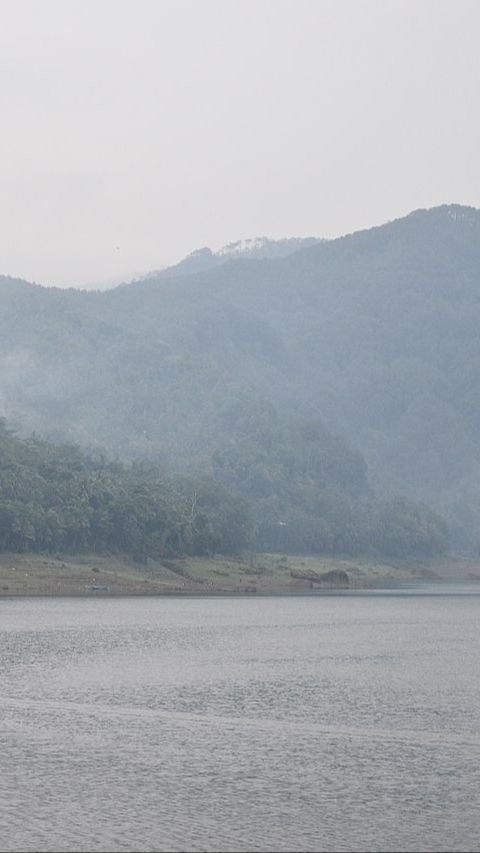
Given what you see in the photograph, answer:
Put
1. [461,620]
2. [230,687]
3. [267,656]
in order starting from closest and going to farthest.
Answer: [230,687] < [267,656] < [461,620]

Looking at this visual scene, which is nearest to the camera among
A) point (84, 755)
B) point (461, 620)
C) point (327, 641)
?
point (84, 755)

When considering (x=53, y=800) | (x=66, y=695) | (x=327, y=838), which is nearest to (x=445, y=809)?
(x=327, y=838)

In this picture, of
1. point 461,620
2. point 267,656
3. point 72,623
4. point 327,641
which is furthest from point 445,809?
point 461,620

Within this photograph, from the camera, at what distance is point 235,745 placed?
6669 centimetres

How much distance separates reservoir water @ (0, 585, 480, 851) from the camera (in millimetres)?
49250

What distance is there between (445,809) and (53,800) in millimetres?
16597

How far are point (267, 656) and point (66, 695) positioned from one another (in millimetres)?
34127

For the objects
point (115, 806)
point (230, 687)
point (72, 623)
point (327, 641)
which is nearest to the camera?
point (115, 806)

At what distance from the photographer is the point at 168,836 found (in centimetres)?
4816

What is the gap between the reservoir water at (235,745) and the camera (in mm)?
49250

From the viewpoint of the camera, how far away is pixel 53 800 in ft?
175

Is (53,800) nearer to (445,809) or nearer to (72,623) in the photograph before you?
(445,809)

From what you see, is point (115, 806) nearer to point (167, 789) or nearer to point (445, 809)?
point (167, 789)

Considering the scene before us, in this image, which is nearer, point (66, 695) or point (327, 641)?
point (66, 695)
